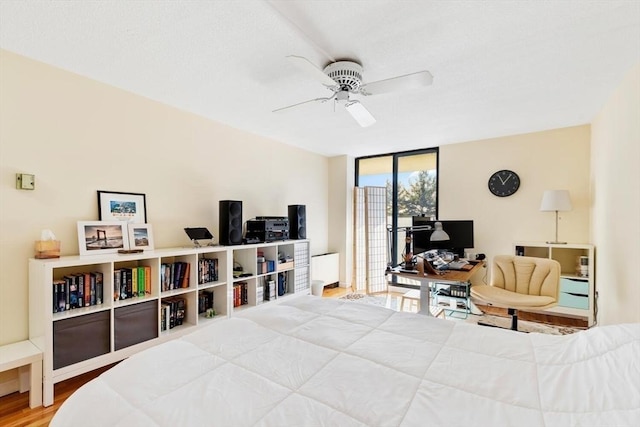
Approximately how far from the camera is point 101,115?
2537mm

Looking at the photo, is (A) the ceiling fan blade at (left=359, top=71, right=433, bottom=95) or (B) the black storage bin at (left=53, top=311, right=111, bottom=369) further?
(B) the black storage bin at (left=53, top=311, right=111, bottom=369)

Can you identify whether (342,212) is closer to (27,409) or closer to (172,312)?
(172,312)

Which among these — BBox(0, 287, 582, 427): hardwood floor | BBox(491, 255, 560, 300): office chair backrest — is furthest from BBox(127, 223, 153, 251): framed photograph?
BBox(491, 255, 560, 300): office chair backrest

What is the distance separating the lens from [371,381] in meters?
1.07

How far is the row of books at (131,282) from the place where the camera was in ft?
7.95

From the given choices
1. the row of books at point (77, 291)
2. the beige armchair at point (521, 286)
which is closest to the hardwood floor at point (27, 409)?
the row of books at point (77, 291)

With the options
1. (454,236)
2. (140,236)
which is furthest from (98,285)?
(454,236)

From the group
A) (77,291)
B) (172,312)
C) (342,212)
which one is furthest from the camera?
(342,212)

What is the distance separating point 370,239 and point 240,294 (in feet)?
8.00

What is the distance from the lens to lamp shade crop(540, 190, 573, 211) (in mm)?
3441

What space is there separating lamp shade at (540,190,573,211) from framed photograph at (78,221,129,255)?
4.48m

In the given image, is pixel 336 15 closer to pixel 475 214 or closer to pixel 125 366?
pixel 125 366

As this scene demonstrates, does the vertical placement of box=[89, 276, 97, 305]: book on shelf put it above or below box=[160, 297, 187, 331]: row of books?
above

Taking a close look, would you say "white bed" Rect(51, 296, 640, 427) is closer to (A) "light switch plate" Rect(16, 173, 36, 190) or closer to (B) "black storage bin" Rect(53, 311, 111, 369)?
(B) "black storage bin" Rect(53, 311, 111, 369)
